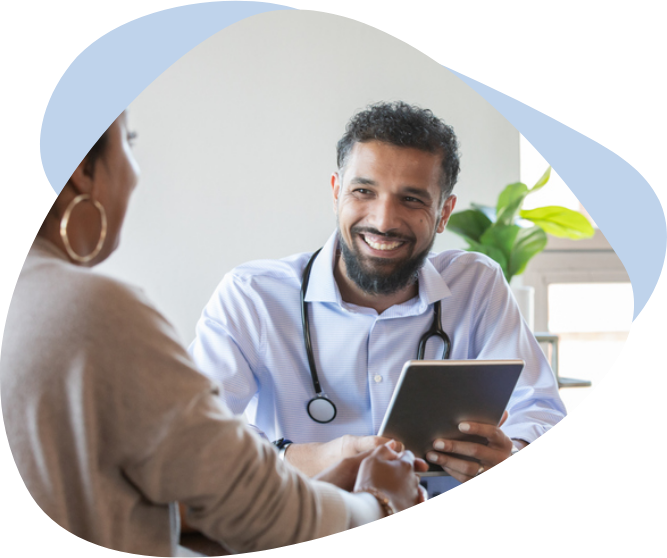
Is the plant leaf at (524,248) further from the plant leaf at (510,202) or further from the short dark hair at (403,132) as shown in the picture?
the short dark hair at (403,132)

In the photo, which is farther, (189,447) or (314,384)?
(314,384)

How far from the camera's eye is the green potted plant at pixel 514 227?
2.63 feet

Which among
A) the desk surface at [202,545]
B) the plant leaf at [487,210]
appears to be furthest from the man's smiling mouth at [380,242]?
the desk surface at [202,545]

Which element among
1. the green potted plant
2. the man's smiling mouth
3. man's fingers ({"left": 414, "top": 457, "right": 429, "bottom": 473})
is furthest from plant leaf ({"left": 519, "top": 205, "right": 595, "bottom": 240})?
man's fingers ({"left": 414, "top": 457, "right": 429, "bottom": 473})

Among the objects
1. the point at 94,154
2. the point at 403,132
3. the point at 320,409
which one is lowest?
the point at 320,409

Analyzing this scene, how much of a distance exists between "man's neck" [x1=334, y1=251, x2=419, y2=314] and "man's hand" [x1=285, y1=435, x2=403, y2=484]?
0.17 metres

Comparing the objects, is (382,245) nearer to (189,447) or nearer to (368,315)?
(368,315)

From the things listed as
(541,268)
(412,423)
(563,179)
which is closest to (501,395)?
(412,423)

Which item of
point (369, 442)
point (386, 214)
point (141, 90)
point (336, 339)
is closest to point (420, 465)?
point (369, 442)

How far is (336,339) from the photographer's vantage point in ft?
2.58

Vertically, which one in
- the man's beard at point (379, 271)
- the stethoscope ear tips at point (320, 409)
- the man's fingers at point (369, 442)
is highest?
the man's beard at point (379, 271)

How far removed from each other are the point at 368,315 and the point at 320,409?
0.45 feet

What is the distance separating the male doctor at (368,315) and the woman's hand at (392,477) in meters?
0.05

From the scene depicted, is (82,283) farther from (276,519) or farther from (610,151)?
(610,151)
